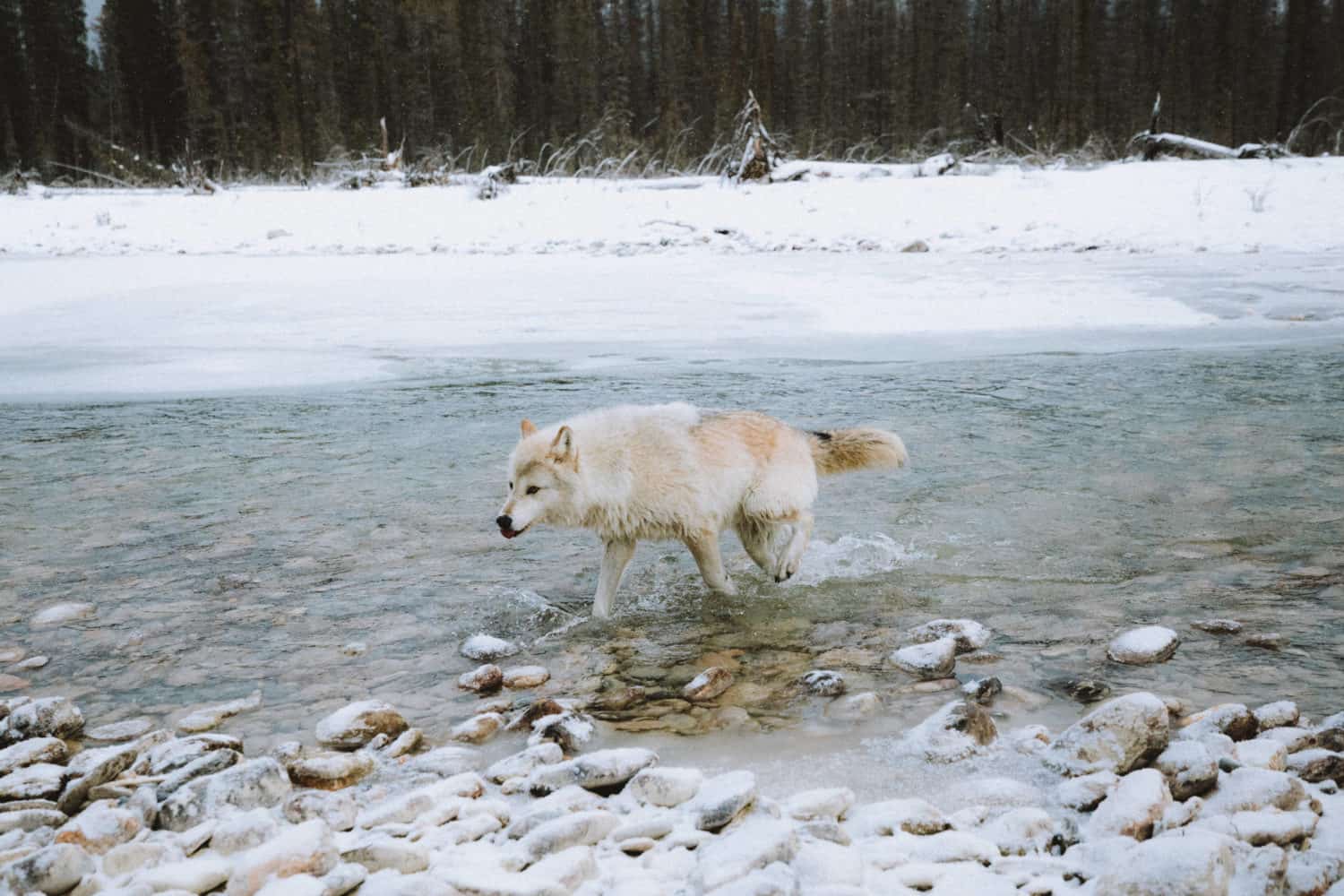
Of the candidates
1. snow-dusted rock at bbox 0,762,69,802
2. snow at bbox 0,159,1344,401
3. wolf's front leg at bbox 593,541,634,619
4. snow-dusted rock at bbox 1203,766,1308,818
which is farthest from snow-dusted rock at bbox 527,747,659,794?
snow at bbox 0,159,1344,401

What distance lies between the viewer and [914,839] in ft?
8.55

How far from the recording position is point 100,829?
275cm

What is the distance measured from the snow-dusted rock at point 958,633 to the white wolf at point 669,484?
102 cm

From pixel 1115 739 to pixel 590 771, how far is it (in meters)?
1.49

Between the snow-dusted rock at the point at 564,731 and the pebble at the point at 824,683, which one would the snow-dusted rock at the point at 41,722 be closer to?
the snow-dusted rock at the point at 564,731

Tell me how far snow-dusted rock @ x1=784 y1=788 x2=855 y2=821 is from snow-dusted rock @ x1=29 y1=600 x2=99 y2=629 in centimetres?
329

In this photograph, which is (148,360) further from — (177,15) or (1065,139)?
(1065,139)

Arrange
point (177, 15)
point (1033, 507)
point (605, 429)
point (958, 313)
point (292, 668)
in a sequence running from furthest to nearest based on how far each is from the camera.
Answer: point (177, 15) < point (958, 313) < point (1033, 507) < point (605, 429) < point (292, 668)

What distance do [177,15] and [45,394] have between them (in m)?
30.4

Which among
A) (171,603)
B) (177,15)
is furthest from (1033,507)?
(177,15)

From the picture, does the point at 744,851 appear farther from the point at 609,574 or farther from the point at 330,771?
the point at 609,574

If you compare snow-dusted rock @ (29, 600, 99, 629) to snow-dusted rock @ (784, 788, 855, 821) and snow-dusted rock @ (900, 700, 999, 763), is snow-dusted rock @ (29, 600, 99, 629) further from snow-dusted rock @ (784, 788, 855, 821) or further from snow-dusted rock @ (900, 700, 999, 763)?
snow-dusted rock @ (900, 700, 999, 763)

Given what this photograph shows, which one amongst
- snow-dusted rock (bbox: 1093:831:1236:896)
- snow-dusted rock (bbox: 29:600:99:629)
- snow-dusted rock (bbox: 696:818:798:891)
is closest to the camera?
snow-dusted rock (bbox: 1093:831:1236:896)

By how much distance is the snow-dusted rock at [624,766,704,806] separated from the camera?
2.90 metres
